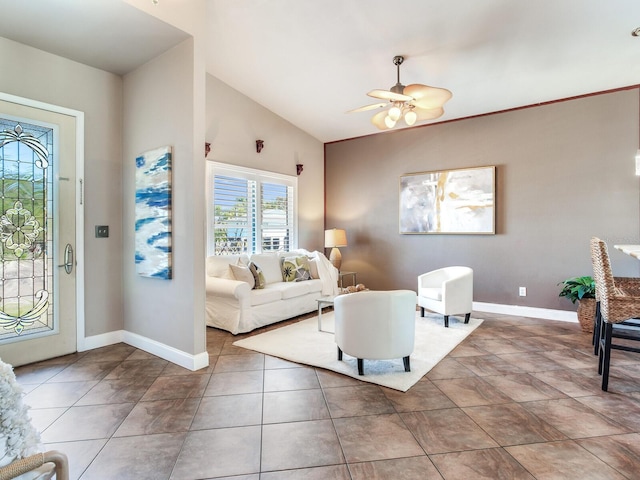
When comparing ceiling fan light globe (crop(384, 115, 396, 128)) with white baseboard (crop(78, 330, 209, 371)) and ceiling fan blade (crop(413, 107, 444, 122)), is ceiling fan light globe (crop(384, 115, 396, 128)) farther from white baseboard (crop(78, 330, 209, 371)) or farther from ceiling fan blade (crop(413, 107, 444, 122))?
white baseboard (crop(78, 330, 209, 371))

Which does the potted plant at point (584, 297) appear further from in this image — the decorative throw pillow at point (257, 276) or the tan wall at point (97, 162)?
the tan wall at point (97, 162)

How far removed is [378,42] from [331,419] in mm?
3477

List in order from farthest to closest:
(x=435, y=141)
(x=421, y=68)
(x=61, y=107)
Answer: (x=435, y=141) < (x=421, y=68) < (x=61, y=107)

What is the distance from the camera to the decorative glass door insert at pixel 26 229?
2.88m

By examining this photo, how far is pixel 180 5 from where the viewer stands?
2785mm

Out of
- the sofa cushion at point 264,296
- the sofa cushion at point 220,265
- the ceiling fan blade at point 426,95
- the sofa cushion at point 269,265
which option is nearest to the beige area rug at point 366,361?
the sofa cushion at point 264,296

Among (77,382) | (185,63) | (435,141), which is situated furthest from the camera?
(435,141)

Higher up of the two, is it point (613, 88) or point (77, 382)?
point (613, 88)

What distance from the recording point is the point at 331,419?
7.10 ft

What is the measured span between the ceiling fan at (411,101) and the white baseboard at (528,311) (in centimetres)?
298

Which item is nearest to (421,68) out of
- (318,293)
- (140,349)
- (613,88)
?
(613,88)

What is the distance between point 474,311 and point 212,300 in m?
3.69

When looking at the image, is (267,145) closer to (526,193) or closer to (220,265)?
(220,265)

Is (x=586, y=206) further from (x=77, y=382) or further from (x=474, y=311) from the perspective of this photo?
(x=77, y=382)
